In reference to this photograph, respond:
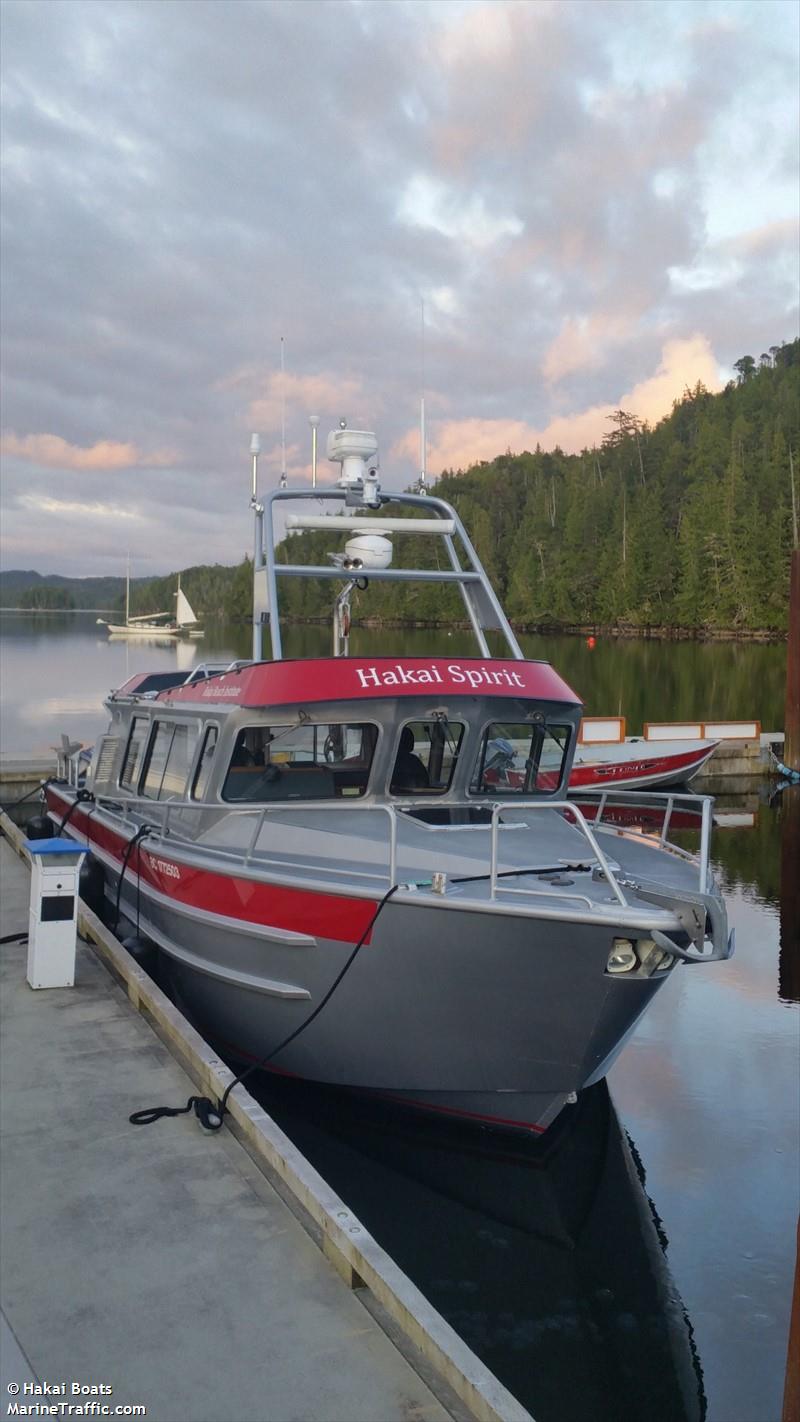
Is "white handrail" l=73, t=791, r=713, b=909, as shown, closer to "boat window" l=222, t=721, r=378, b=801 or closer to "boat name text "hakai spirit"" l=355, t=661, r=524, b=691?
"boat window" l=222, t=721, r=378, b=801

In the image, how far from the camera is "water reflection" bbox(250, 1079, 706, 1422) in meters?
5.87

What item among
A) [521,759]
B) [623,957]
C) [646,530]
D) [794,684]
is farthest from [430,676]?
[646,530]

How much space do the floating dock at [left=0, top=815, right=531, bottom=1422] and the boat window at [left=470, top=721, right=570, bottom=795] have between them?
3.07 meters

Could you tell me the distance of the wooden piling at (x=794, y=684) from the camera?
24.8 m

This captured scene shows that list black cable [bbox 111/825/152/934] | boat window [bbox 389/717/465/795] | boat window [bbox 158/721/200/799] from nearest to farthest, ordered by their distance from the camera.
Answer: boat window [bbox 389/717/465/795], boat window [bbox 158/721/200/799], black cable [bbox 111/825/152/934]

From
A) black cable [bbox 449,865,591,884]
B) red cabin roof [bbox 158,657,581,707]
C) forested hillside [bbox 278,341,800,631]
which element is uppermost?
forested hillside [bbox 278,341,800,631]

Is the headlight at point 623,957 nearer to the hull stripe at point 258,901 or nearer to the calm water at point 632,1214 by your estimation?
the hull stripe at point 258,901

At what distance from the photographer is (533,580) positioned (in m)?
121

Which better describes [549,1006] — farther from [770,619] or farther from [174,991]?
[770,619]

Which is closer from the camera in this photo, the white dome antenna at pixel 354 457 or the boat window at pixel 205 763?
the boat window at pixel 205 763

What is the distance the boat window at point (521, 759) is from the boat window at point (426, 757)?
272 millimetres

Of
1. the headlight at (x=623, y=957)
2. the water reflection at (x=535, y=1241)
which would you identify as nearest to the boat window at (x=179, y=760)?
the water reflection at (x=535, y=1241)

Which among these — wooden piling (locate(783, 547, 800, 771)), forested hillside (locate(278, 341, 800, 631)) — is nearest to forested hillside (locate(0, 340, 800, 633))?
forested hillside (locate(278, 341, 800, 631))

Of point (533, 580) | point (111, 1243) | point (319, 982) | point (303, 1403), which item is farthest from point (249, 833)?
point (533, 580)
